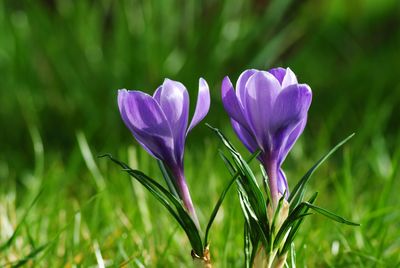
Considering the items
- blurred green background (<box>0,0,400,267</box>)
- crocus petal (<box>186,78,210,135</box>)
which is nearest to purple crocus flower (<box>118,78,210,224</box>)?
crocus petal (<box>186,78,210,135</box>)

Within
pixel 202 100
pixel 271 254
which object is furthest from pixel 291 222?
pixel 202 100

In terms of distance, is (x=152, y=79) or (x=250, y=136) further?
(x=152, y=79)

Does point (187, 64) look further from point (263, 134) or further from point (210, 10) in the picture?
point (263, 134)

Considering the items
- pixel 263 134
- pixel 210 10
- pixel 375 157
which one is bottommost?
pixel 375 157

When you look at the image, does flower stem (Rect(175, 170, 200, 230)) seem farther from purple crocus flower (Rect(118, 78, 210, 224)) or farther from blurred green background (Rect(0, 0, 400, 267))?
blurred green background (Rect(0, 0, 400, 267))

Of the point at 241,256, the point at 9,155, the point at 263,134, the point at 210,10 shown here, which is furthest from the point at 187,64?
the point at 263,134

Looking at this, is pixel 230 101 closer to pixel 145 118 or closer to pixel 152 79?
pixel 145 118
